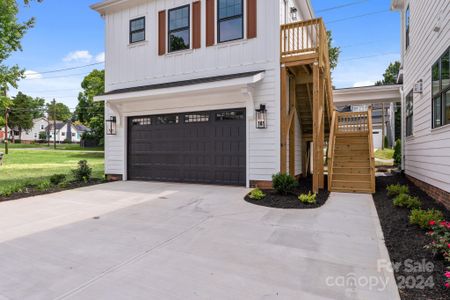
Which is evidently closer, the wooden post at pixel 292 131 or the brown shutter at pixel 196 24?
the wooden post at pixel 292 131

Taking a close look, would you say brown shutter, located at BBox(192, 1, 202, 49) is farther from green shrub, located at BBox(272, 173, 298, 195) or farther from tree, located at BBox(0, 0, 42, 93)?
tree, located at BBox(0, 0, 42, 93)

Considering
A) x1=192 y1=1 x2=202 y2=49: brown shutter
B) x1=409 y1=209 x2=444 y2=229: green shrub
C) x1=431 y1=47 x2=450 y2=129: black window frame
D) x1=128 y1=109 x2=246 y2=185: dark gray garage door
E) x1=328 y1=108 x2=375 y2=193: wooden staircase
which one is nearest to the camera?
x1=409 y1=209 x2=444 y2=229: green shrub

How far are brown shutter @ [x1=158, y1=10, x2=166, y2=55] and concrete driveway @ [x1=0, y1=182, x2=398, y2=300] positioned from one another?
5.78 m

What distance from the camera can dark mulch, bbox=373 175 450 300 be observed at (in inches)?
98.3

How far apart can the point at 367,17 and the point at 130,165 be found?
17.4 meters

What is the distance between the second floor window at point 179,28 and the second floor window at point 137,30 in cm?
121

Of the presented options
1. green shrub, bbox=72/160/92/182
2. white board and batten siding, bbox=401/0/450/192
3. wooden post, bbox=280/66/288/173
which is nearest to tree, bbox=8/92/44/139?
green shrub, bbox=72/160/92/182

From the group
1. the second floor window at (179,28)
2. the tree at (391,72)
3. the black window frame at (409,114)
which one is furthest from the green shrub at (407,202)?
the tree at (391,72)

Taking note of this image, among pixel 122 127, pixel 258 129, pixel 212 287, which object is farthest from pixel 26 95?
pixel 212 287

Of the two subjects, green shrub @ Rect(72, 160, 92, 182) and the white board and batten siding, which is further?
green shrub @ Rect(72, 160, 92, 182)

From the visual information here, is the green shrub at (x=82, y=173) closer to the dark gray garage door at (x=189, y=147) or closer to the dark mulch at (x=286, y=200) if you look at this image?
the dark gray garage door at (x=189, y=147)

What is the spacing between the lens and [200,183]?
29.1ft

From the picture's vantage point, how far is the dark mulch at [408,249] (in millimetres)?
2498

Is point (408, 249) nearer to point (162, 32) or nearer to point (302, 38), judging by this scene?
point (302, 38)
